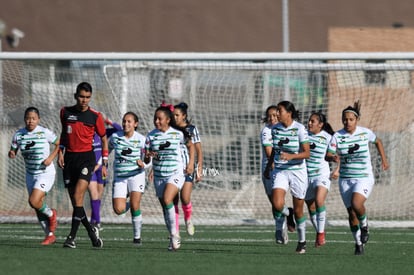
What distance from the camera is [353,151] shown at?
15.4 metres

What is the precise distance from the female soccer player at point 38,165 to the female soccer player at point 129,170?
33.9 inches

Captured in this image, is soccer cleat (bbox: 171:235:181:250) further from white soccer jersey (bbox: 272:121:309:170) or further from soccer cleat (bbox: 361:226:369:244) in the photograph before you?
soccer cleat (bbox: 361:226:369:244)

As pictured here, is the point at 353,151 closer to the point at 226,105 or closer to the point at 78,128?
the point at 78,128

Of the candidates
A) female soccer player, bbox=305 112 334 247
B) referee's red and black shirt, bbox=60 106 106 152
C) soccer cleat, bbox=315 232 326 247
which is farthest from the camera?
female soccer player, bbox=305 112 334 247

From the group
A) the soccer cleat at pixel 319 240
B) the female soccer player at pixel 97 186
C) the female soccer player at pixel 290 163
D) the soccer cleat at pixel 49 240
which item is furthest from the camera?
the female soccer player at pixel 97 186

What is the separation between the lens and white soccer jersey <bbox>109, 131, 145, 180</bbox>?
16531 millimetres

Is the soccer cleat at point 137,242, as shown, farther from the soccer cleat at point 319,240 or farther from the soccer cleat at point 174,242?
the soccer cleat at point 319,240

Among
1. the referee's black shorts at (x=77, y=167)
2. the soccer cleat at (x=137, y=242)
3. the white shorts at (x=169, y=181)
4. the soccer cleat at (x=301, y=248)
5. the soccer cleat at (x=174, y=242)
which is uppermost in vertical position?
the referee's black shorts at (x=77, y=167)

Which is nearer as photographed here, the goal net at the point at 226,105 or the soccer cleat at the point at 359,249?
the soccer cleat at the point at 359,249

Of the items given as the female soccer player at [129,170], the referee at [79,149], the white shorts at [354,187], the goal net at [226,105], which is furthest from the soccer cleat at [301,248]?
the goal net at [226,105]

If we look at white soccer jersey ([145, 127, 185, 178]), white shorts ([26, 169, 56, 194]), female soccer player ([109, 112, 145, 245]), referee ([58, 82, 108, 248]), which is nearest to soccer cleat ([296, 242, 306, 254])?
white soccer jersey ([145, 127, 185, 178])

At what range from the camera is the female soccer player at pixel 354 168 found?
15172 mm

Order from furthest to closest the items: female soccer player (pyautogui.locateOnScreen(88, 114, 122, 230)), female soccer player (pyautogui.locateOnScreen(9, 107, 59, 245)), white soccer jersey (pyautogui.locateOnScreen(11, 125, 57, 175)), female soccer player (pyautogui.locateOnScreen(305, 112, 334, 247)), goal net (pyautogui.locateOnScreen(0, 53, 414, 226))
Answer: goal net (pyautogui.locateOnScreen(0, 53, 414, 226))
female soccer player (pyautogui.locateOnScreen(88, 114, 122, 230))
female soccer player (pyautogui.locateOnScreen(305, 112, 334, 247))
white soccer jersey (pyautogui.locateOnScreen(11, 125, 57, 175))
female soccer player (pyautogui.locateOnScreen(9, 107, 59, 245))

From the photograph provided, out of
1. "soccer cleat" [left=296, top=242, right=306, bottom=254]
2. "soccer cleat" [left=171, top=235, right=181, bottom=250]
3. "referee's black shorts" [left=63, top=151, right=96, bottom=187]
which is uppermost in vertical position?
"referee's black shorts" [left=63, top=151, right=96, bottom=187]
